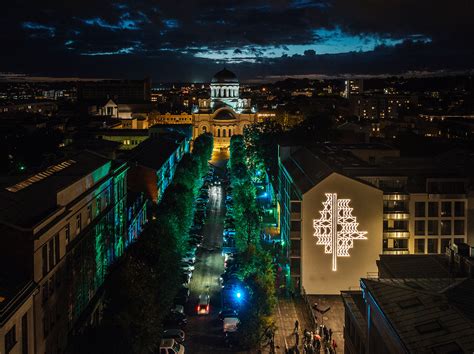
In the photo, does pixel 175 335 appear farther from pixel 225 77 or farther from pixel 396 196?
pixel 225 77

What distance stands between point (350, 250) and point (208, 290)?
869 centimetres

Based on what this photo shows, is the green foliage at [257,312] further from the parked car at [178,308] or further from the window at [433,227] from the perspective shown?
the window at [433,227]

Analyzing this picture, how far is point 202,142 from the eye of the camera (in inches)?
3255

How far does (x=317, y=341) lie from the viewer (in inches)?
989

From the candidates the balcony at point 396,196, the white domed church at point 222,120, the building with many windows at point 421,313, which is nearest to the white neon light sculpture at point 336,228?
the balcony at point 396,196

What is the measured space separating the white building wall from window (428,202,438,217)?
2.96m

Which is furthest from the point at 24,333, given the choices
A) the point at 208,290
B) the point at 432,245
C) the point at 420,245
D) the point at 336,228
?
the point at 432,245

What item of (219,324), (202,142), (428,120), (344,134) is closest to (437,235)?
(219,324)

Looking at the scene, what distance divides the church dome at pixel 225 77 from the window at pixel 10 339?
113768 millimetres

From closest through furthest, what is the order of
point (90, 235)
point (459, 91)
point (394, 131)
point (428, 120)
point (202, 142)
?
point (90, 235)
point (202, 142)
point (394, 131)
point (428, 120)
point (459, 91)

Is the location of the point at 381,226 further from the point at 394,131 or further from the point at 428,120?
the point at 428,120

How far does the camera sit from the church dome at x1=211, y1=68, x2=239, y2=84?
417 ft

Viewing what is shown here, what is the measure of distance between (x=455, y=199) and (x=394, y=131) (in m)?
64.8

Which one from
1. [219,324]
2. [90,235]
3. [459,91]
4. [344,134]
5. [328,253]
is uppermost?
[459,91]
